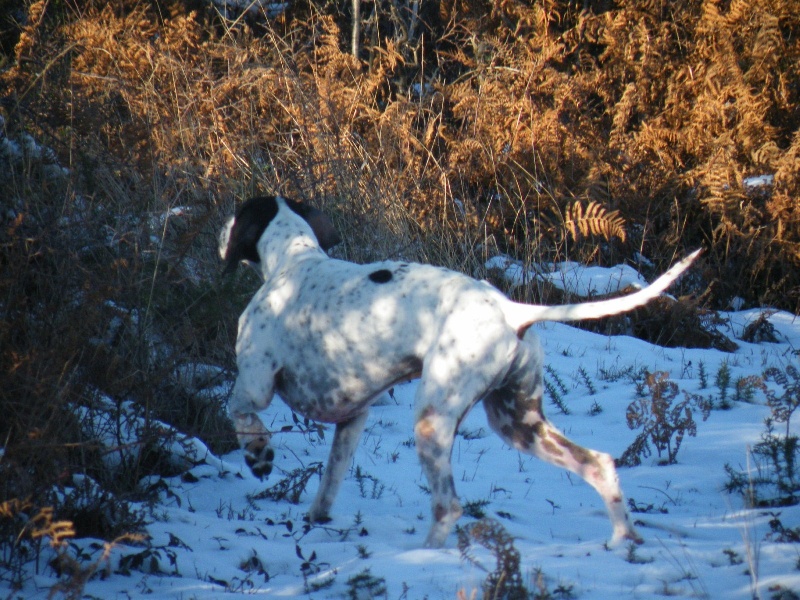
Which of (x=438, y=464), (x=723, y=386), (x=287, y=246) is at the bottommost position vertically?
(x=723, y=386)

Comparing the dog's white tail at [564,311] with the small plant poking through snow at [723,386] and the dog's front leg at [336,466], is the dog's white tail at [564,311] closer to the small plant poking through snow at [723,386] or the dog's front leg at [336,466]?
the dog's front leg at [336,466]

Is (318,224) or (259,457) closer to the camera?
(259,457)

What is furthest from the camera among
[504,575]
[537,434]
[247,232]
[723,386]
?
[723,386]

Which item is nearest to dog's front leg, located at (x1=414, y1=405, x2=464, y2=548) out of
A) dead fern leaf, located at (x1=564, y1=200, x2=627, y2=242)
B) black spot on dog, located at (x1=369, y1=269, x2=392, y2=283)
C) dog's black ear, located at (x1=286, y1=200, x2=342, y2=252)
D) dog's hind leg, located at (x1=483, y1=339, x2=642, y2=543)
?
dog's hind leg, located at (x1=483, y1=339, x2=642, y2=543)

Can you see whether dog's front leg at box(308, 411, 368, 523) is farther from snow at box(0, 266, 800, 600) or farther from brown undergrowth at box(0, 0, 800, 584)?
brown undergrowth at box(0, 0, 800, 584)

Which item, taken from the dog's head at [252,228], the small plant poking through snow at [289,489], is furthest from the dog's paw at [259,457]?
the dog's head at [252,228]

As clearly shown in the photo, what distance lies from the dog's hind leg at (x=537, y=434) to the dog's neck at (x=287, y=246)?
1220 mm

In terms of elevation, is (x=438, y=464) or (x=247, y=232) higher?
(x=247, y=232)

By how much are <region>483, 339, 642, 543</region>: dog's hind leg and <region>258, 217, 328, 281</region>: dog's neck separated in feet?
4.00

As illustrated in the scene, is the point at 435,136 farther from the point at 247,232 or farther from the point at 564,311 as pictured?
the point at 564,311

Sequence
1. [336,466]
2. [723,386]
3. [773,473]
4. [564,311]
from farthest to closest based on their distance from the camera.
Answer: [723,386] → [773,473] → [336,466] → [564,311]

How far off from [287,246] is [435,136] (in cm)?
477

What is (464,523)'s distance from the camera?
13.3 ft

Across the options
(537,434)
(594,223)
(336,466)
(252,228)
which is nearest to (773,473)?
(537,434)
